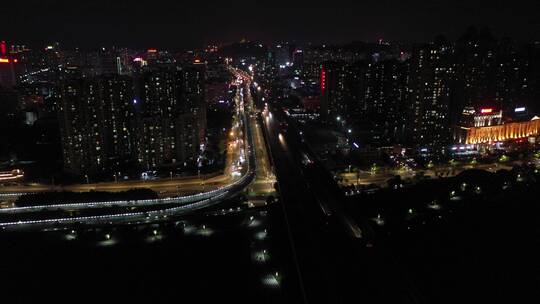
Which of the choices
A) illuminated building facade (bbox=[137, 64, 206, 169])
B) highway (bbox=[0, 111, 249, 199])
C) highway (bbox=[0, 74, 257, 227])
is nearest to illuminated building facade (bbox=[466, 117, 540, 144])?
highway (bbox=[0, 74, 257, 227])

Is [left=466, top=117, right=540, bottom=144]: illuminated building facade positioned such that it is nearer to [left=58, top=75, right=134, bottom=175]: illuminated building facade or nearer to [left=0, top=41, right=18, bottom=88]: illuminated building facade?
[left=58, top=75, right=134, bottom=175]: illuminated building facade

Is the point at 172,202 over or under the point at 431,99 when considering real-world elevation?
under

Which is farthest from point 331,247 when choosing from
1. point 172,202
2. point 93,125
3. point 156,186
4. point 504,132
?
point 504,132

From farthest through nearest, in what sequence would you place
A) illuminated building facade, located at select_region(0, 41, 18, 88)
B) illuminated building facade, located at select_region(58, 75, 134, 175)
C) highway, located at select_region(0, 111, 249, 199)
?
illuminated building facade, located at select_region(0, 41, 18, 88), illuminated building facade, located at select_region(58, 75, 134, 175), highway, located at select_region(0, 111, 249, 199)

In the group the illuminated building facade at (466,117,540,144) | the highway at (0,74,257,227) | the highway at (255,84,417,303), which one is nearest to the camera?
the highway at (255,84,417,303)

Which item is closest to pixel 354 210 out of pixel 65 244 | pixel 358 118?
pixel 65 244

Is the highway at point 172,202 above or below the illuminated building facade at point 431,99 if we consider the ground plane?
below

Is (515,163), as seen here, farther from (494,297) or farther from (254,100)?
(254,100)

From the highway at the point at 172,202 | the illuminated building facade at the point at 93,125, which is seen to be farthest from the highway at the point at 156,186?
the illuminated building facade at the point at 93,125

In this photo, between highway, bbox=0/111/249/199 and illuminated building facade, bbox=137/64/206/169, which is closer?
highway, bbox=0/111/249/199

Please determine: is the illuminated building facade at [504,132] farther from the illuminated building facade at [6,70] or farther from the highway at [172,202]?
the illuminated building facade at [6,70]

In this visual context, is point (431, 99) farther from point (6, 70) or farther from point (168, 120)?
point (6, 70)

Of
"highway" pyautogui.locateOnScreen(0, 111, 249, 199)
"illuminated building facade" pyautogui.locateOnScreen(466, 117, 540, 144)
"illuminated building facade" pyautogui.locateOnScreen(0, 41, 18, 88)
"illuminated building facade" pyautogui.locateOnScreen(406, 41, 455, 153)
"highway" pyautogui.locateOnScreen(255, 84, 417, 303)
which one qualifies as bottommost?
"highway" pyautogui.locateOnScreen(255, 84, 417, 303)

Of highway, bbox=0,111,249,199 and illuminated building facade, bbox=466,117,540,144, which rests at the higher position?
illuminated building facade, bbox=466,117,540,144
